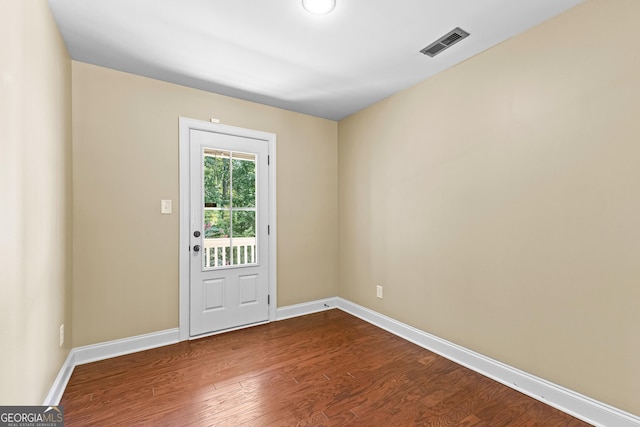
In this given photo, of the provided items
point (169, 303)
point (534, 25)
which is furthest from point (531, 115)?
point (169, 303)

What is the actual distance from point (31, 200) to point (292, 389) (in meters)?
1.90

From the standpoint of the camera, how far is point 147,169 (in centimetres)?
265

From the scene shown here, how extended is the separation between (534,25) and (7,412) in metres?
3.57

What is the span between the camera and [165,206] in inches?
107

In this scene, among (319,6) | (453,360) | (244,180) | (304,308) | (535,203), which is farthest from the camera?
(304,308)

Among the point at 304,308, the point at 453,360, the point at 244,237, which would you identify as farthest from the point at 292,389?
the point at 244,237

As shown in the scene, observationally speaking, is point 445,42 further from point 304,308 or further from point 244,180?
point 304,308

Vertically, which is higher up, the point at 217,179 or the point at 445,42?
the point at 445,42

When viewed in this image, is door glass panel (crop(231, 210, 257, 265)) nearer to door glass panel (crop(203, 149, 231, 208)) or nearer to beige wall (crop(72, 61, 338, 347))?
door glass panel (crop(203, 149, 231, 208))

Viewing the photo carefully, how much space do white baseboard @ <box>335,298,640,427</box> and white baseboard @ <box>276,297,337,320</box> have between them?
944mm

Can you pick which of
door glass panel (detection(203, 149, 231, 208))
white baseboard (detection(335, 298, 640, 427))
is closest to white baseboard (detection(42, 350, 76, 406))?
door glass panel (detection(203, 149, 231, 208))

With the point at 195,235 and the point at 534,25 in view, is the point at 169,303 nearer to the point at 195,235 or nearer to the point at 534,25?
the point at 195,235

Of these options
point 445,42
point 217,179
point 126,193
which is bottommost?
point 126,193

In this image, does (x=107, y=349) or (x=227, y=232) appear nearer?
(x=107, y=349)
